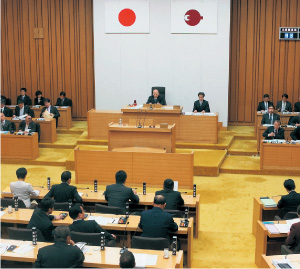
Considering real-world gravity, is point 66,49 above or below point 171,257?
above

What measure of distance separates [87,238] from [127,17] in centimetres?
996

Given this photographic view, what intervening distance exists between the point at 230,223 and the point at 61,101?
8304mm

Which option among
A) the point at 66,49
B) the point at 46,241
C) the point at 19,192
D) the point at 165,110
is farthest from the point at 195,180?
the point at 66,49

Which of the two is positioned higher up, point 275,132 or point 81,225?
point 275,132

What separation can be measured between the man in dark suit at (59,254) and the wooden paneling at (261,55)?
36.9 ft

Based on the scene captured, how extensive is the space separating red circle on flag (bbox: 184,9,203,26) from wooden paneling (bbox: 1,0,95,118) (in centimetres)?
318

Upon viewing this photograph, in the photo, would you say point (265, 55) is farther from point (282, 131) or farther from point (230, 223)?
→ point (230, 223)

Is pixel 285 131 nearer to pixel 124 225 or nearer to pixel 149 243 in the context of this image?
pixel 124 225

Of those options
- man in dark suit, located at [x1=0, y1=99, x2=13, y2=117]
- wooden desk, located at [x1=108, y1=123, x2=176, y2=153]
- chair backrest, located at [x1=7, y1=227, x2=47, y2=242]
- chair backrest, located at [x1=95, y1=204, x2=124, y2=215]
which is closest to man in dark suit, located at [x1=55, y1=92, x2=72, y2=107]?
man in dark suit, located at [x1=0, y1=99, x2=13, y2=117]

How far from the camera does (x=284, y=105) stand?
14125 mm

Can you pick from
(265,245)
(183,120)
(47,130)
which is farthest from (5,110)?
(265,245)

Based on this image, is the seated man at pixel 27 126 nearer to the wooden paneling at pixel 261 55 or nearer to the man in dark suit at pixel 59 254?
the wooden paneling at pixel 261 55

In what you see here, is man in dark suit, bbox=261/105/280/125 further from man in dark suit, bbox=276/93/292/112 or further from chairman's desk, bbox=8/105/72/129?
chairman's desk, bbox=8/105/72/129

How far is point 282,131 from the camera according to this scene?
1171 centimetres
